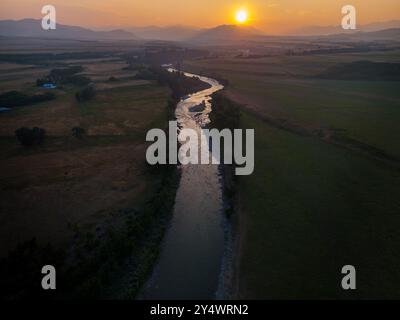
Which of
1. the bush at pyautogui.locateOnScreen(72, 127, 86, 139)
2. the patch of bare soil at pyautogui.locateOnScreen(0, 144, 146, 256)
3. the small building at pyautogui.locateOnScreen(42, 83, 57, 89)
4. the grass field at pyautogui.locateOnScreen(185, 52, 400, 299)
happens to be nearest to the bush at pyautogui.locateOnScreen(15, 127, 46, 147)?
the patch of bare soil at pyautogui.locateOnScreen(0, 144, 146, 256)

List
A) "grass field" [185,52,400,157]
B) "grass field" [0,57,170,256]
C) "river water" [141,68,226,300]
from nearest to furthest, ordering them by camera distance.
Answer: "river water" [141,68,226,300] < "grass field" [0,57,170,256] < "grass field" [185,52,400,157]

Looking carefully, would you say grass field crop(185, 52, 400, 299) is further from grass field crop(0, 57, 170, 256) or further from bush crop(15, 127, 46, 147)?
bush crop(15, 127, 46, 147)

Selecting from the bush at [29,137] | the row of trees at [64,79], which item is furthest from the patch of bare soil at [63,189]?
the row of trees at [64,79]

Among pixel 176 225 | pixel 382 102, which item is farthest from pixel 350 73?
pixel 176 225

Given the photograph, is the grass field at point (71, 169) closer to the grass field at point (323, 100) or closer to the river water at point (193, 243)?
the river water at point (193, 243)

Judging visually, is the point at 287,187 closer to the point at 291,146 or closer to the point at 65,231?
the point at 291,146

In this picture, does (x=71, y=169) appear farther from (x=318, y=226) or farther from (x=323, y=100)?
(x=323, y=100)

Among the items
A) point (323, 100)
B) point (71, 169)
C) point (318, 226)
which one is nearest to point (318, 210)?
point (318, 226)
